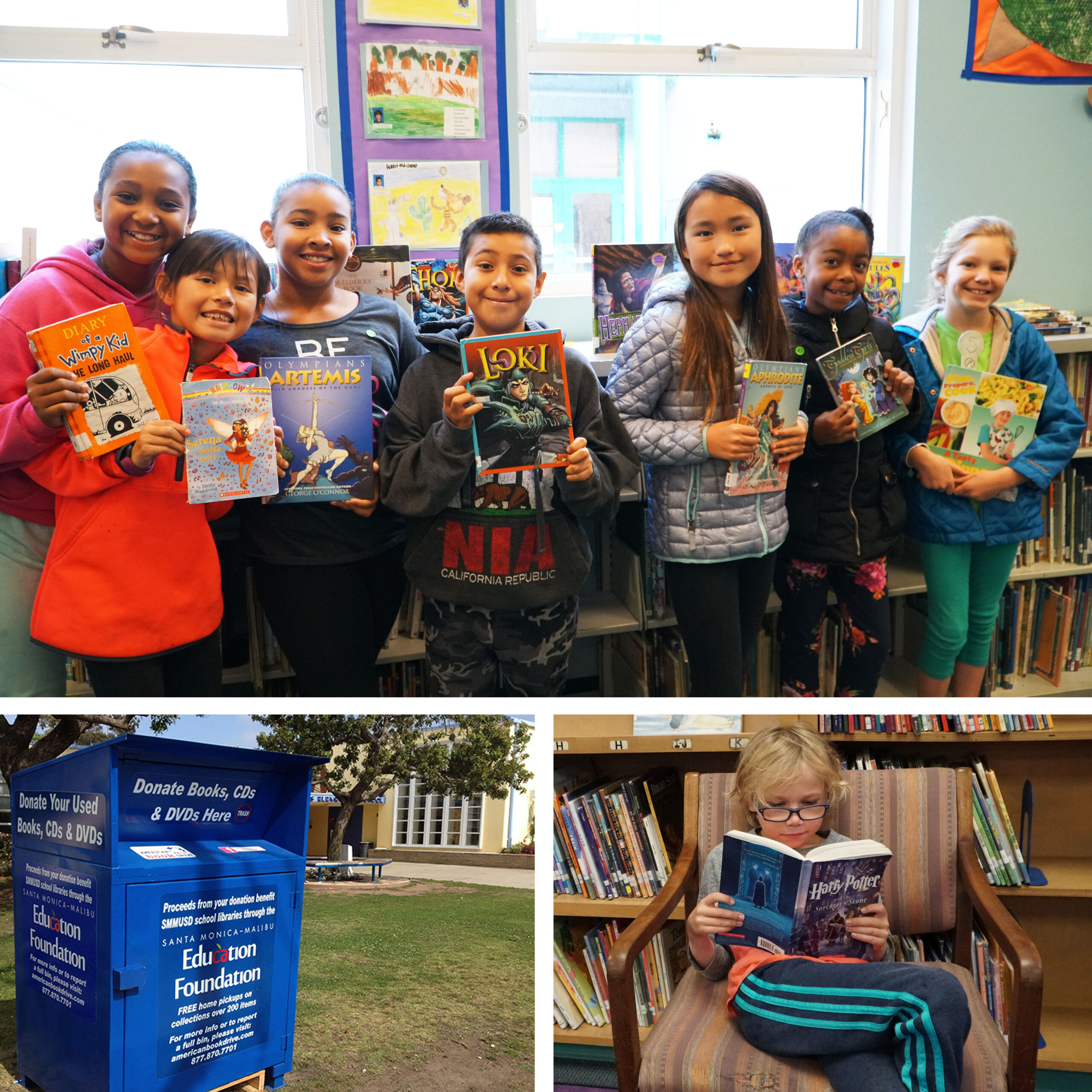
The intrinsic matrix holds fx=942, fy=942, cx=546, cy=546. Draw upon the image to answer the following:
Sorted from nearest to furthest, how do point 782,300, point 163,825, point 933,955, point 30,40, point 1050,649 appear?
point 163,825 → point 933,955 → point 782,300 → point 30,40 → point 1050,649

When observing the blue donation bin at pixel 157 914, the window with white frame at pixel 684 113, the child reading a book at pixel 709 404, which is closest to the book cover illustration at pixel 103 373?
the blue donation bin at pixel 157 914

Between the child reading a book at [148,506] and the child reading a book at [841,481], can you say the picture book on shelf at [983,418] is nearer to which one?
the child reading a book at [841,481]

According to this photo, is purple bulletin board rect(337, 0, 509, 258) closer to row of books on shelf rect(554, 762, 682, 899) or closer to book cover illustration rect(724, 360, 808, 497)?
book cover illustration rect(724, 360, 808, 497)

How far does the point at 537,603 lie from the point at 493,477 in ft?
0.96

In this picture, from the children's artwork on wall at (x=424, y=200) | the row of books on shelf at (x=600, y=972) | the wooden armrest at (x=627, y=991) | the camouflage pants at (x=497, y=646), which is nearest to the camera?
the wooden armrest at (x=627, y=991)

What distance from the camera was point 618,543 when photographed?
3.00 m

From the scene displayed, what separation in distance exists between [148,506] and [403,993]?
1.63 metres

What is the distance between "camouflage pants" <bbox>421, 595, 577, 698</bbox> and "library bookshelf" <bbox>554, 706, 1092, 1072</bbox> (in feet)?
0.47

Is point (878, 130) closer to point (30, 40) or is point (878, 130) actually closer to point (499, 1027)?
point (30, 40)

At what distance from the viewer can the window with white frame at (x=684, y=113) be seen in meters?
3.17

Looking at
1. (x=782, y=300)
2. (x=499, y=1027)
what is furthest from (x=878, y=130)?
(x=499, y=1027)

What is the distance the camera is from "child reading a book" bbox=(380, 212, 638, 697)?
1.99m

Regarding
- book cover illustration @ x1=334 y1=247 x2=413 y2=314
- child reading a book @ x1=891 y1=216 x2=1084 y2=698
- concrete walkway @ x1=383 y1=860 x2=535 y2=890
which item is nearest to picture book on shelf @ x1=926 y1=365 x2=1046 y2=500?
child reading a book @ x1=891 y1=216 x2=1084 y2=698

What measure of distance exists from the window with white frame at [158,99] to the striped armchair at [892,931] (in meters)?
2.28
